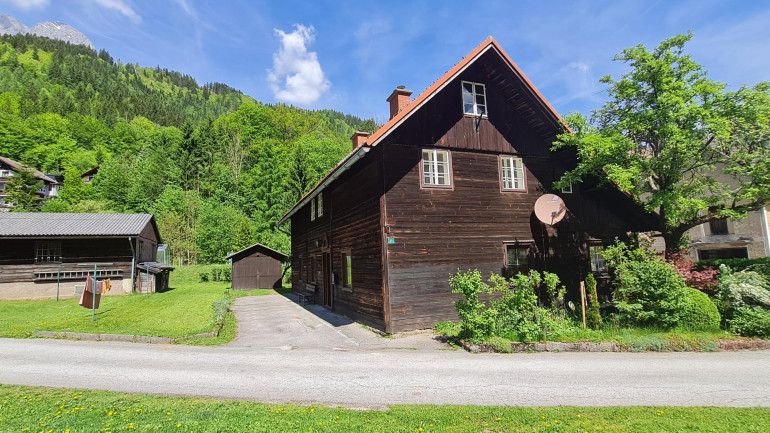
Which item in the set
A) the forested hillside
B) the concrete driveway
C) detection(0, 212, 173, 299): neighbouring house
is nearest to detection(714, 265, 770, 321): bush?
the concrete driveway

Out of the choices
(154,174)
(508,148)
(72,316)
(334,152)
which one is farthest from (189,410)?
(154,174)

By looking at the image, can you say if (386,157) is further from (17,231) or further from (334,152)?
(334,152)

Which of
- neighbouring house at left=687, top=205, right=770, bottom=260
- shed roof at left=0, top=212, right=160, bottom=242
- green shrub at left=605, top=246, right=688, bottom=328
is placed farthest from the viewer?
neighbouring house at left=687, top=205, right=770, bottom=260

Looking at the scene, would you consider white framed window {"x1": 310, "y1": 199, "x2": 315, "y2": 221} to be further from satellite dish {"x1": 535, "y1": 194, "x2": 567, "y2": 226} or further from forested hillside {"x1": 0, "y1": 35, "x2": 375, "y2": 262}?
forested hillside {"x1": 0, "y1": 35, "x2": 375, "y2": 262}

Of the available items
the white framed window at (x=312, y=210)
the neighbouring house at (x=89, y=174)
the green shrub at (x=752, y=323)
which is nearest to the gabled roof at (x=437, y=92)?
the white framed window at (x=312, y=210)

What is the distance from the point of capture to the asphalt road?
6.29 m

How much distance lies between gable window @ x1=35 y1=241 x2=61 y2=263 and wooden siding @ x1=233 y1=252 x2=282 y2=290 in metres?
11.0

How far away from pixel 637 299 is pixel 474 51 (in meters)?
9.14

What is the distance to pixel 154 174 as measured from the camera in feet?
193

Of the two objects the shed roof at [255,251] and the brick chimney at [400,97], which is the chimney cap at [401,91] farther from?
the shed roof at [255,251]

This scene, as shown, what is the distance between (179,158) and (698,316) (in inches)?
2453

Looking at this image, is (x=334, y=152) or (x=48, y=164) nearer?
(x=334, y=152)

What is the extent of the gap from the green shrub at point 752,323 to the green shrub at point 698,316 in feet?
1.49

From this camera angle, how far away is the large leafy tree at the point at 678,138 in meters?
11.2
